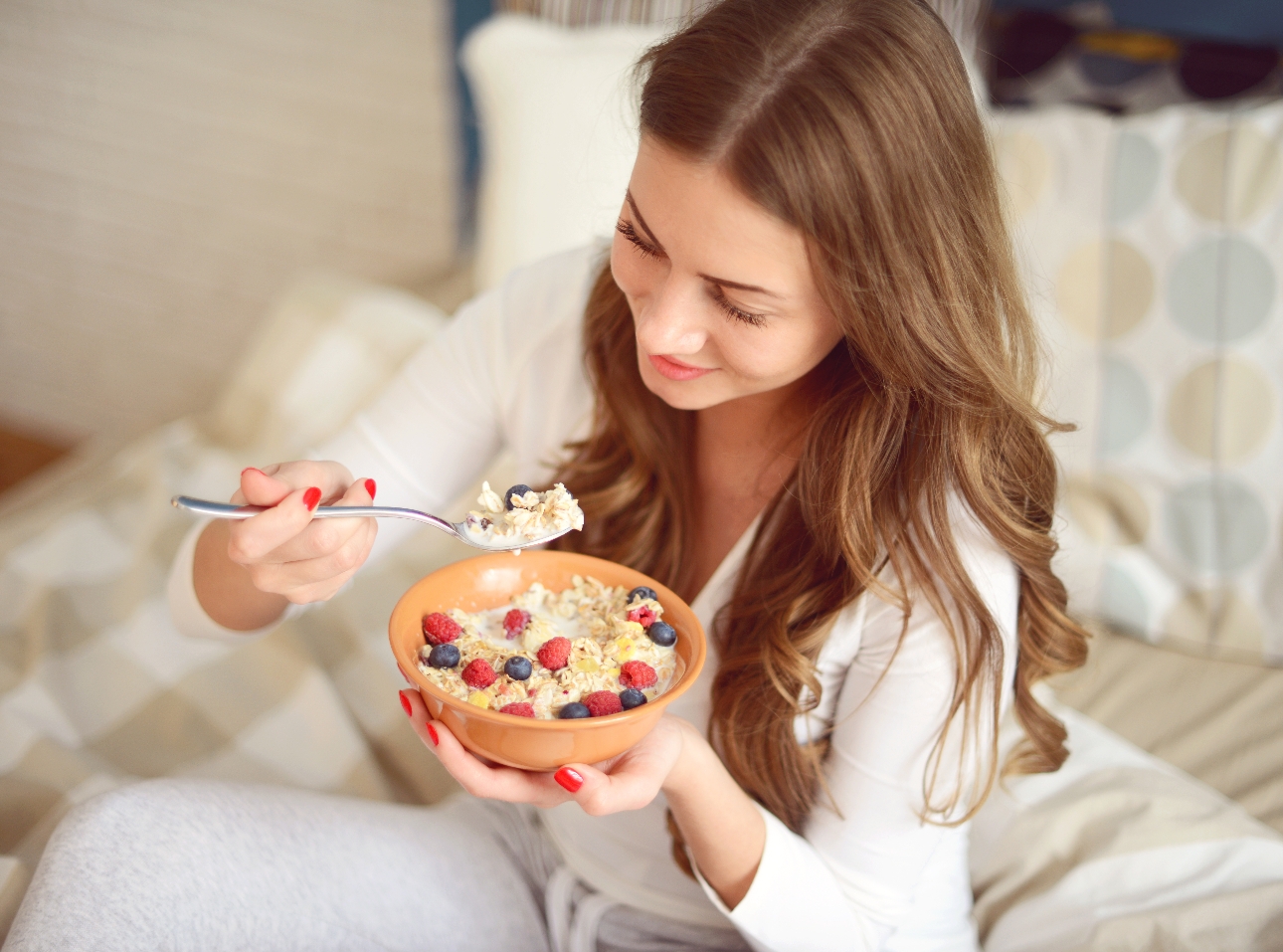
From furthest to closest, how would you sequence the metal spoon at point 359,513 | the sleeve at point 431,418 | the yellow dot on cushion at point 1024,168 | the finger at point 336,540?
1. the yellow dot on cushion at point 1024,168
2. the sleeve at point 431,418
3. the finger at point 336,540
4. the metal spoon at point 359,513

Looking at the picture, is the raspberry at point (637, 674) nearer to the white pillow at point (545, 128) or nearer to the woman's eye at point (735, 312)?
the woman's eye at point (735, 312)

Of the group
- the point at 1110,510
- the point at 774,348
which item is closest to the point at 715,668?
the point at 774,348

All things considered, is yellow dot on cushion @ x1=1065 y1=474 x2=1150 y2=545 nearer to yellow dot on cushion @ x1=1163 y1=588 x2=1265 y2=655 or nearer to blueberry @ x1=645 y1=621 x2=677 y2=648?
yellow dot on cushion @ x1=1163 y1=588 x2=1265 y2=655

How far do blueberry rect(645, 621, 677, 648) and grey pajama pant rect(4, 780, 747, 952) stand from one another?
0.41 metres

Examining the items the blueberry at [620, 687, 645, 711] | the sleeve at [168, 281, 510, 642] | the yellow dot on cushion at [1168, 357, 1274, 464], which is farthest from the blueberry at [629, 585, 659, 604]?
the yellow dot on cushion at [1168, 357, 1274, 464]

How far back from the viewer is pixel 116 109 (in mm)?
2521

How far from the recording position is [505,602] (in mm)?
896

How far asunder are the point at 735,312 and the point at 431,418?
468 mm

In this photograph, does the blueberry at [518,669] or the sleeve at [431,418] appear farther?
the sleeve at [431,418]

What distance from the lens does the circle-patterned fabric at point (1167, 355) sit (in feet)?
4.85

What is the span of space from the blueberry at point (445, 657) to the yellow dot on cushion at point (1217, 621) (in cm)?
122

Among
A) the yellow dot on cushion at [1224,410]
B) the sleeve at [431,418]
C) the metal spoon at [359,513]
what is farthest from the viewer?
the yellow dot on cushion at [1224,410]

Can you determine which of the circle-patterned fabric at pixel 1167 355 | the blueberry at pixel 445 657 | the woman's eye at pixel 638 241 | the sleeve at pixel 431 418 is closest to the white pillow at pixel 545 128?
the sleeve at pixel 431 418

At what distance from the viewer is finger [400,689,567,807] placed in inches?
28.5
